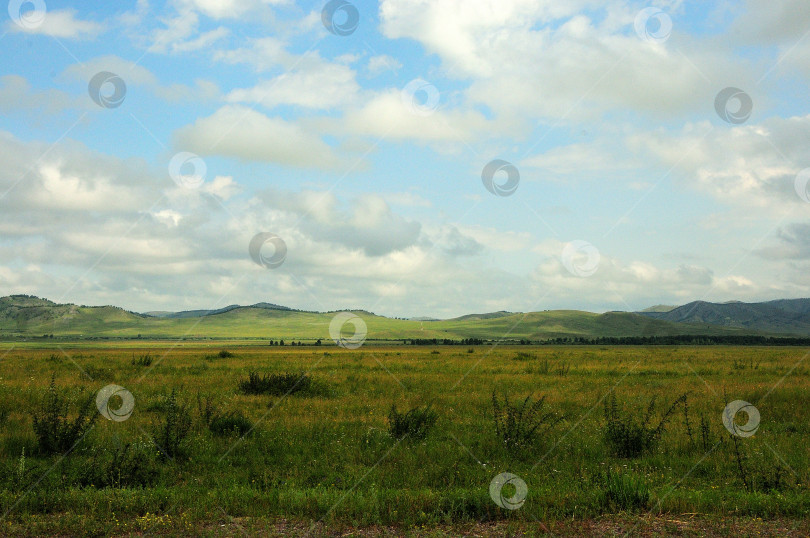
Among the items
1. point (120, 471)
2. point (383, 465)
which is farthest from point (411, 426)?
point (120, 471)

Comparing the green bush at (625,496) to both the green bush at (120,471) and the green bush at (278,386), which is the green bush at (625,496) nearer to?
the green bush at (120,471)

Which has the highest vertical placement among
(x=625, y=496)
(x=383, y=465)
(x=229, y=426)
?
(x=229, y=426)

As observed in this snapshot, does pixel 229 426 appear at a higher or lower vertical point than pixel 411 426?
higher

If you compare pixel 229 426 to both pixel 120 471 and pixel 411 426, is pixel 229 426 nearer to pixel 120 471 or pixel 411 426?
pixel 120 471

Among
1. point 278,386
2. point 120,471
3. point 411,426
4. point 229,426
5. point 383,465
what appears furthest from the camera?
point 278,386

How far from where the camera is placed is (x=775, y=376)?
2831 cm

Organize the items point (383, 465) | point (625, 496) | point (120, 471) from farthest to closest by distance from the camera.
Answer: point (383, 465), point (120, 471), point (625, 496)

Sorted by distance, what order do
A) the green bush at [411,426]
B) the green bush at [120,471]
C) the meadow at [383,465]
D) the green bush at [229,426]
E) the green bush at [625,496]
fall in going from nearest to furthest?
the meadow at [383,465] → the green bush at [625,496] → the green bush at [120,471] → the green bush at [411,426] → the green bush at [229,426]

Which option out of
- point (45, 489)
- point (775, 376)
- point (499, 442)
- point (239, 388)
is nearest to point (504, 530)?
point (499, 442)

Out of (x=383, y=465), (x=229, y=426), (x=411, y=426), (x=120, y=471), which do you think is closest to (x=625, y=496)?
(x=383, y=465)

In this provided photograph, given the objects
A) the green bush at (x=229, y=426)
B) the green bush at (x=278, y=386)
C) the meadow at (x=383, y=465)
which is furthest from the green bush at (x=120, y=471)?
the green bush at (x=278, y=386)

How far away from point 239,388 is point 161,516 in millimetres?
14490

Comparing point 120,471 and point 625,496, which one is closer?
point 625,496

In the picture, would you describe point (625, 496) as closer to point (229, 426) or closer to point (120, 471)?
point (120, 471)
